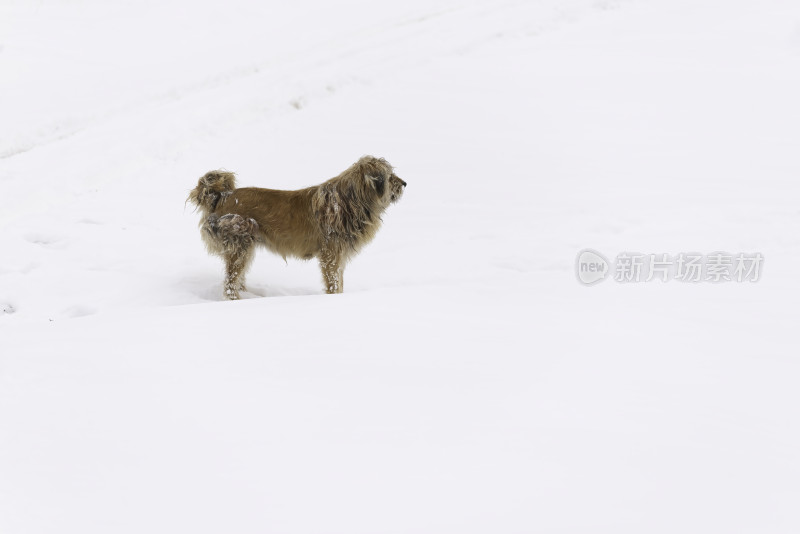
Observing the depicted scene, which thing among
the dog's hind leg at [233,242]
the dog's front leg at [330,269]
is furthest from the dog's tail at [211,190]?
the dog's front leg at [330,269]

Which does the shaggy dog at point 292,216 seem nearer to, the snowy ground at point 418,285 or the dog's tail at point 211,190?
the dog's tail at point 211,190

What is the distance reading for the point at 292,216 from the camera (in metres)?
6.89

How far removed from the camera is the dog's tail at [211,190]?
22.4ft

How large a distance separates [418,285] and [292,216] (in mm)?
1571

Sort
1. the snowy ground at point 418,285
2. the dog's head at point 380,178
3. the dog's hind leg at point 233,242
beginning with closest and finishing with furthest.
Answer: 1. the snowy ground at point 418,285
2. the dog's hind leg at point 233,242
3. the dog's head at point 380,178

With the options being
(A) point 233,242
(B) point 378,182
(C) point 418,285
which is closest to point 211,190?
(A) point 233,242

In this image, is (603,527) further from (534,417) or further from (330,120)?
(330,120)

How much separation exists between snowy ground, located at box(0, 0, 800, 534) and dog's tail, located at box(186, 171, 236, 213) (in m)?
0.89

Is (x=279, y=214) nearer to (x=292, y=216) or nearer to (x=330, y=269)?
(x=292, y=216)

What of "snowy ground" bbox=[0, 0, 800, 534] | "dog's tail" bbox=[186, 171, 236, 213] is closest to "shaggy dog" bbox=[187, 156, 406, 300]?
"dog's tail" bbox=[186, 171, 236, 213]

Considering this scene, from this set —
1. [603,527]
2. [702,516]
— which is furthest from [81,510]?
[702,516]

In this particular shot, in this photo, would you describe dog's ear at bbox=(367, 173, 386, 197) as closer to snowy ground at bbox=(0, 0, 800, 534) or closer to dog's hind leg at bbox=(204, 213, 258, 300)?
snowy ground at bbox=(0, 0, 800, 534)

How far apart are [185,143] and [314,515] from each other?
32.2 ft

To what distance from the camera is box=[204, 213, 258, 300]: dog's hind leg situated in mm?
6766
